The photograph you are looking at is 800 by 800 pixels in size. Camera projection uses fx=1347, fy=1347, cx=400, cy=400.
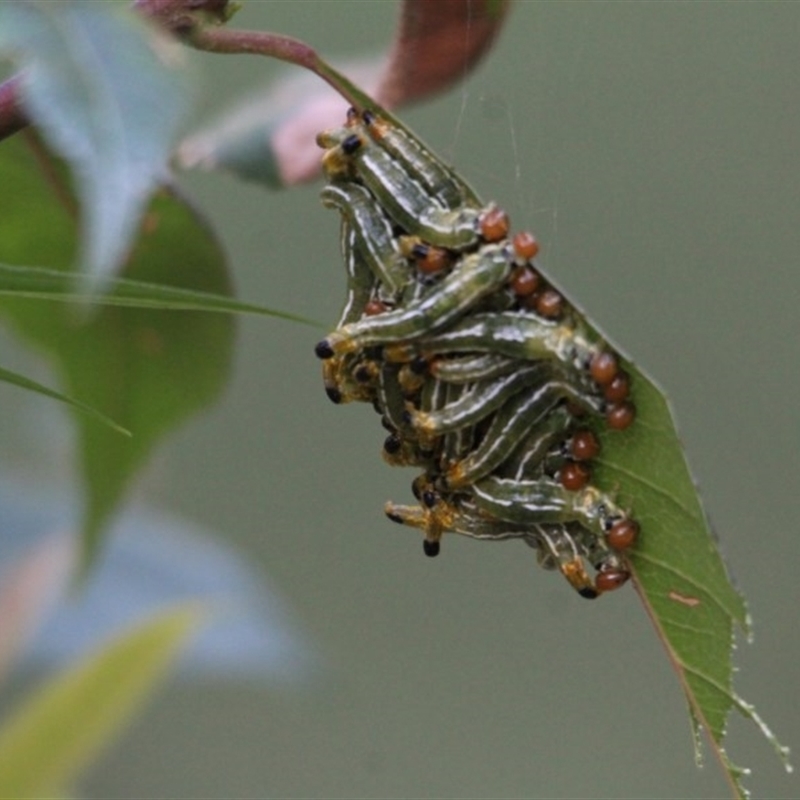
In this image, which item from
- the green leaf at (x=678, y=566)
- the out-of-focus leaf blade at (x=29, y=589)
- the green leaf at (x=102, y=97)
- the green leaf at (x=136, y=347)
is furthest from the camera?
the out-of-focus leaf blade at (x=29, y=589)

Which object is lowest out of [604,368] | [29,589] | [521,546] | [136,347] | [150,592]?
[521,546]

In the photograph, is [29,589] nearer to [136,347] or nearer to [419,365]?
[136,347]

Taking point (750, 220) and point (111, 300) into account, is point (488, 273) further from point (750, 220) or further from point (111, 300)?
point (750, 220)

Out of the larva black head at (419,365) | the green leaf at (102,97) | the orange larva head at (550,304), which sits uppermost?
the green leaf at (102,97)

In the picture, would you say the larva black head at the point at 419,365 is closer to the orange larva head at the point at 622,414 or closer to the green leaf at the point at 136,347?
the orange larva head at the point at 622,414

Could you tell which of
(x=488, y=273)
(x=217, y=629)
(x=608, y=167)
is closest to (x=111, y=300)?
(x=488, y=273)

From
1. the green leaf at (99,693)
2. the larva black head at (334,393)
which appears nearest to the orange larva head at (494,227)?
the larva black head at (334,393)

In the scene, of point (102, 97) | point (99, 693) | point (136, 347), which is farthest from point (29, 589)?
point (102, 97)
